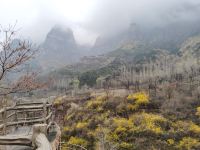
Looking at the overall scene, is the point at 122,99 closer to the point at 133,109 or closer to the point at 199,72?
the point at 133,109

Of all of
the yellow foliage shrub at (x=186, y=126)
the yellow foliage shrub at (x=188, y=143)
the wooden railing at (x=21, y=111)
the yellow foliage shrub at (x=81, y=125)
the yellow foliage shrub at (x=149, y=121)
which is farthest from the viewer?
the yellow foliage shrub at (x=81, y=125)

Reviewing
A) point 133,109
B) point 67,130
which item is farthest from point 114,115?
point 67,130

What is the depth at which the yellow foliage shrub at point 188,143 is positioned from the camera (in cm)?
4070

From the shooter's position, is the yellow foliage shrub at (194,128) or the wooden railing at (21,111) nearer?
the wooden railing at (21,111)

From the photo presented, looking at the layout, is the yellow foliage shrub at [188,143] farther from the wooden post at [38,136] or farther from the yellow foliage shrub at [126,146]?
the wooden post at [38,136]

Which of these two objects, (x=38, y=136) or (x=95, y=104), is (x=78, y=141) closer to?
(x=95, y=104)

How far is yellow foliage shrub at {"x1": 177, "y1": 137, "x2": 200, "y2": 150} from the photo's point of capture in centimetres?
4070

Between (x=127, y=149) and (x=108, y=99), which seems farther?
(x=108, y=99)

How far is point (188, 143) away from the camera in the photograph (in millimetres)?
41656

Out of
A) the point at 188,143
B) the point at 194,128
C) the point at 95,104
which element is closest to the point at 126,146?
the point at 188,143

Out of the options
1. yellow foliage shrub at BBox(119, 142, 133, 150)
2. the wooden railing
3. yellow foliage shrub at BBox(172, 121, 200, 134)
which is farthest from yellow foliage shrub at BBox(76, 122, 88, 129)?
the wooden railing

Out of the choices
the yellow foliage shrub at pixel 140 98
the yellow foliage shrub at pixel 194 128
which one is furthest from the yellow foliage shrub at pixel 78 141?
the yellow foliage shrub at pixel 140 98

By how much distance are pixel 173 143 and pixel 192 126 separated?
5.75 metres

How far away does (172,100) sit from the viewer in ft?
194
